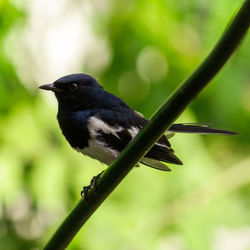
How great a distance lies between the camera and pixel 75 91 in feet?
7.02

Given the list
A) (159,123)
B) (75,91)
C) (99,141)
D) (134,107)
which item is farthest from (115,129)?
(159,123)

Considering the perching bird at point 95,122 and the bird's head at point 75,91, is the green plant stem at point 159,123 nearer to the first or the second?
the perching bird at point 95,122

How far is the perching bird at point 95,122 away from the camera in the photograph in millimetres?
2008

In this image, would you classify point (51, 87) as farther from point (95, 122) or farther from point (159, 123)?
point (159, 123)

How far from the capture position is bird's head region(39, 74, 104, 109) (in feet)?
6.88

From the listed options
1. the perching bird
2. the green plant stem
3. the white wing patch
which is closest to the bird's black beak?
the perching bird

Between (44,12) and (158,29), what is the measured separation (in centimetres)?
71

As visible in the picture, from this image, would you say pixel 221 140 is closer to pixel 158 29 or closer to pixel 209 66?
pixel 158 29

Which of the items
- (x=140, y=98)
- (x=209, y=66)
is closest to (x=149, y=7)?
(x=140, y=98)

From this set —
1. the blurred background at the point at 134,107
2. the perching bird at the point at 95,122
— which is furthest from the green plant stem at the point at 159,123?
the blurred background at the point at 134,107

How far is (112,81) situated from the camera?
3.07m

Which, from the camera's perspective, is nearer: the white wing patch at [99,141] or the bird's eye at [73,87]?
the white wing patch at [99,141]

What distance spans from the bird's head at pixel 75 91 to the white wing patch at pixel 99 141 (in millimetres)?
128

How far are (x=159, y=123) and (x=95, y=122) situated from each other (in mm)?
1194
